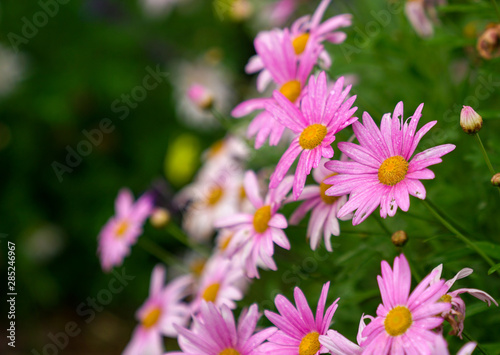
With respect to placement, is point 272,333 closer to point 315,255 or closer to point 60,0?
point 315,255

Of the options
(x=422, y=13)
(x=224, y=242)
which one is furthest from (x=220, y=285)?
(x=422, y=13)

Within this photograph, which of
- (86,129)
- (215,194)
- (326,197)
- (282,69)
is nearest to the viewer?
(326,197)

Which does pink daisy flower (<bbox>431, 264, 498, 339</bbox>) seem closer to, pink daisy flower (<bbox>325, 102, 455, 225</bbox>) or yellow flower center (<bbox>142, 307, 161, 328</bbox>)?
pink daisy flower (<bbox>325, 102, 455, 225</bbox>)

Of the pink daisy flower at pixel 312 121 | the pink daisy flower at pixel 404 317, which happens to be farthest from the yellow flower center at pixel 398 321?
the pink daisy flower at pixel 312 121

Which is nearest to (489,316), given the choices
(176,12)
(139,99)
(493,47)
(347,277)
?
(347,277)

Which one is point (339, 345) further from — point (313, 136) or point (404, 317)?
point (313, 136)

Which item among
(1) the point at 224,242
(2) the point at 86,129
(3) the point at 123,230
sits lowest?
(1) the point at 224,242
